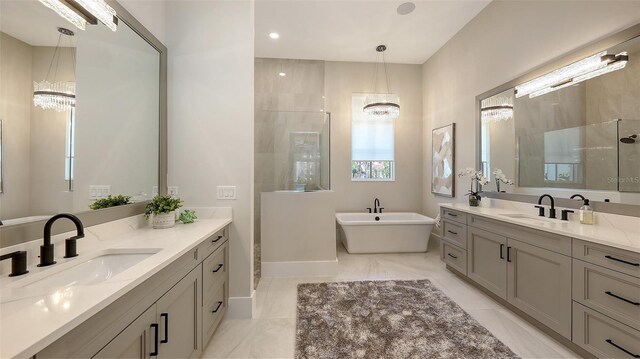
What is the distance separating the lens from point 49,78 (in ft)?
3.83

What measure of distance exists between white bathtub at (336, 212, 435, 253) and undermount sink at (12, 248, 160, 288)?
9.56 ft

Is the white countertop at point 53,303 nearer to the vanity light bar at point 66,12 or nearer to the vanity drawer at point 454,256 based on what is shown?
the vanity light bar at point 66,12

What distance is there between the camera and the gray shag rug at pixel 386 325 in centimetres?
175

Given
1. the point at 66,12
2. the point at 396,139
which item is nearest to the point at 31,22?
the point at 66,12

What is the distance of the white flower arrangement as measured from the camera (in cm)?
280

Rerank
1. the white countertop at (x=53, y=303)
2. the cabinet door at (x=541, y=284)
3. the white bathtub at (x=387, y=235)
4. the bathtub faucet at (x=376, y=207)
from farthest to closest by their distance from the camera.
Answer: the bathtub faucet at (x=376, y=207), the white bathtub at (x=387, y=235), the cabinet door at (x=541, y=284), the white countertop at (x=53, y=303)

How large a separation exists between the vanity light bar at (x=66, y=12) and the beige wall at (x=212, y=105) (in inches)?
33.3

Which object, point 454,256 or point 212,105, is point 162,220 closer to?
point 212,105

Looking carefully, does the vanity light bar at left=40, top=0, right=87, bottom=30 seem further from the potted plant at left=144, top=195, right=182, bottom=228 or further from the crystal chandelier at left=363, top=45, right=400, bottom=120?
the crystal chandelier at left=363, top=45, right=400, bottom=120

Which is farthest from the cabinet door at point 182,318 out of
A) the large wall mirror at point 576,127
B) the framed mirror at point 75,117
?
the large wall mirror at point 576,127

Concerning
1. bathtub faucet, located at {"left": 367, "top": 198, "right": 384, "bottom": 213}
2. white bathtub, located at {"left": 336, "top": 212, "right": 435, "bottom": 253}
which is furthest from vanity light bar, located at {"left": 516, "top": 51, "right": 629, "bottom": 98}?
bathtub faucet, located at {"left": 367, "top": 198, "right": 384, "bottom": 213}

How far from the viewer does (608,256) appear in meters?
1.48

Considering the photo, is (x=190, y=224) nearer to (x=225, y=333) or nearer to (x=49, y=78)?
(x=225, y=333)

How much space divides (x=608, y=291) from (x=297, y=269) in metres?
2.64
